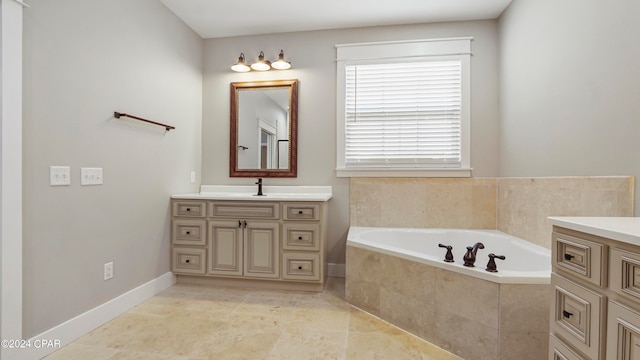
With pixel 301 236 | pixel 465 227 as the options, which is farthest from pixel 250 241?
pixel 465 227

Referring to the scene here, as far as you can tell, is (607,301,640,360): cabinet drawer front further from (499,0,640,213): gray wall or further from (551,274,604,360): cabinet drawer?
(499,0,640,213): gray wall

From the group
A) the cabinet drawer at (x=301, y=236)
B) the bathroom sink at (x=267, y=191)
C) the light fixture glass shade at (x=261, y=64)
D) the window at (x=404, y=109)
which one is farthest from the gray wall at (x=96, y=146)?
the window at (x=404, y=109)

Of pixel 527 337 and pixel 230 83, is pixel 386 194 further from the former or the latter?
pixel 230 83

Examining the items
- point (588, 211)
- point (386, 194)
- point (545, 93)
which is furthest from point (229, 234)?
point (545, 93)

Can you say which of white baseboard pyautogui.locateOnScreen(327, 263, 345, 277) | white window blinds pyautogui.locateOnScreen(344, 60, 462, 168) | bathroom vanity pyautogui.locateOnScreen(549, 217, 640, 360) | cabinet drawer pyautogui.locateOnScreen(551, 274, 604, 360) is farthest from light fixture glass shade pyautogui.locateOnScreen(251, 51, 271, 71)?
cabinet drawer pyautogui.locateOnScreen(551, 274, 604, 360)

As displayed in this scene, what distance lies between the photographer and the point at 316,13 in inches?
109

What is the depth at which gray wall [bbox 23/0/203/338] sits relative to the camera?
1.59 m

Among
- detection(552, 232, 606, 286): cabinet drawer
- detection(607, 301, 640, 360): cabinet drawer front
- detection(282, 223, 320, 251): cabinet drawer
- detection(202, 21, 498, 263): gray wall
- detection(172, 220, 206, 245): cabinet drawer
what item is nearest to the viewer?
detection(607, 301, 640, 360): cabinet drawer front

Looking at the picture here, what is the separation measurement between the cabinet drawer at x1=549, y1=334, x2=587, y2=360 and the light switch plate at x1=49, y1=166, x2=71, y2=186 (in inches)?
102

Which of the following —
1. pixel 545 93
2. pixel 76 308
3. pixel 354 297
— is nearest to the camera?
pixel 76 308

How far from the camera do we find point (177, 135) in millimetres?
2846

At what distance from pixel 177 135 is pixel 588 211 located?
10.8 feet

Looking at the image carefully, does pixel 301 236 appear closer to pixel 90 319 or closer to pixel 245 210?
pixel 245 210

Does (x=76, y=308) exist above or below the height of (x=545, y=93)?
below
